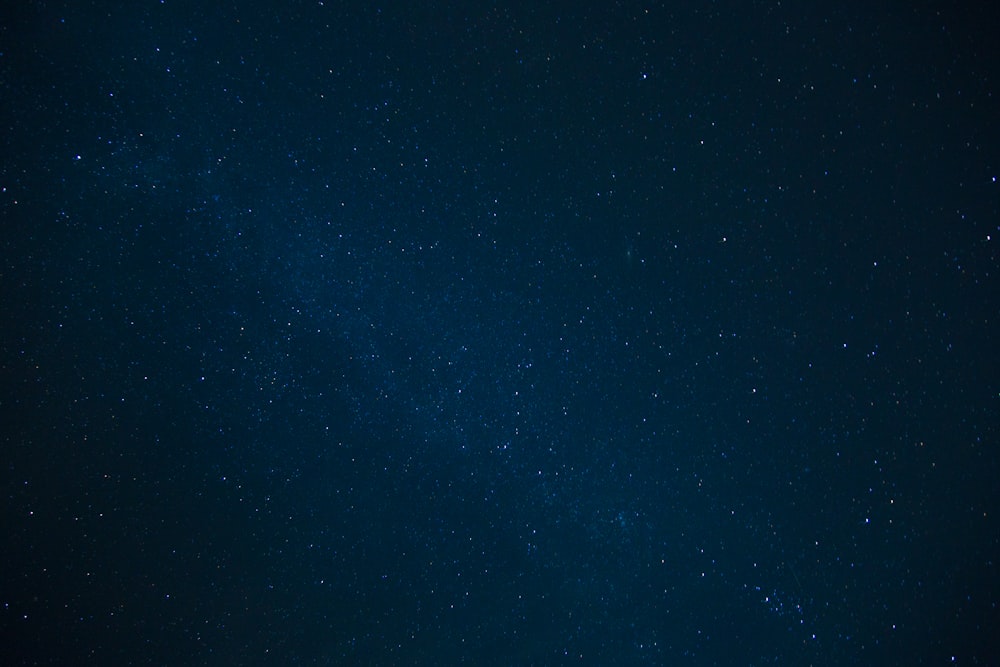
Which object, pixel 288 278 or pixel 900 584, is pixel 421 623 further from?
pixel 900 584

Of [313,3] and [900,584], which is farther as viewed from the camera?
[900,584]

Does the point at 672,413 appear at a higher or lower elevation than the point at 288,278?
lower

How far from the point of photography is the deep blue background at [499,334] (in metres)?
0.70

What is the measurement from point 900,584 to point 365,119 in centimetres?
95

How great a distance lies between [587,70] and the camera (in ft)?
2.35

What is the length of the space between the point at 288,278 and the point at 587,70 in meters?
0.46

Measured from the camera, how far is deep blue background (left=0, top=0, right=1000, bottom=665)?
695 mm

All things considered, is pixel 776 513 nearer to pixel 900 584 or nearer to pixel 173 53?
pixel 900 584

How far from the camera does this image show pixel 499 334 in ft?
2.47

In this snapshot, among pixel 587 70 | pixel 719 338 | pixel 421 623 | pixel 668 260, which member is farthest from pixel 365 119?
pixel 421 623

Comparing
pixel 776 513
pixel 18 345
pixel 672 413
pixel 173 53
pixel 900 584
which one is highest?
pixel 173 53

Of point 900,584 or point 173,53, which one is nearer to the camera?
point 173,53

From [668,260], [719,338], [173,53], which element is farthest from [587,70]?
[173,53]

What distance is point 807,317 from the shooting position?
2.49ft
